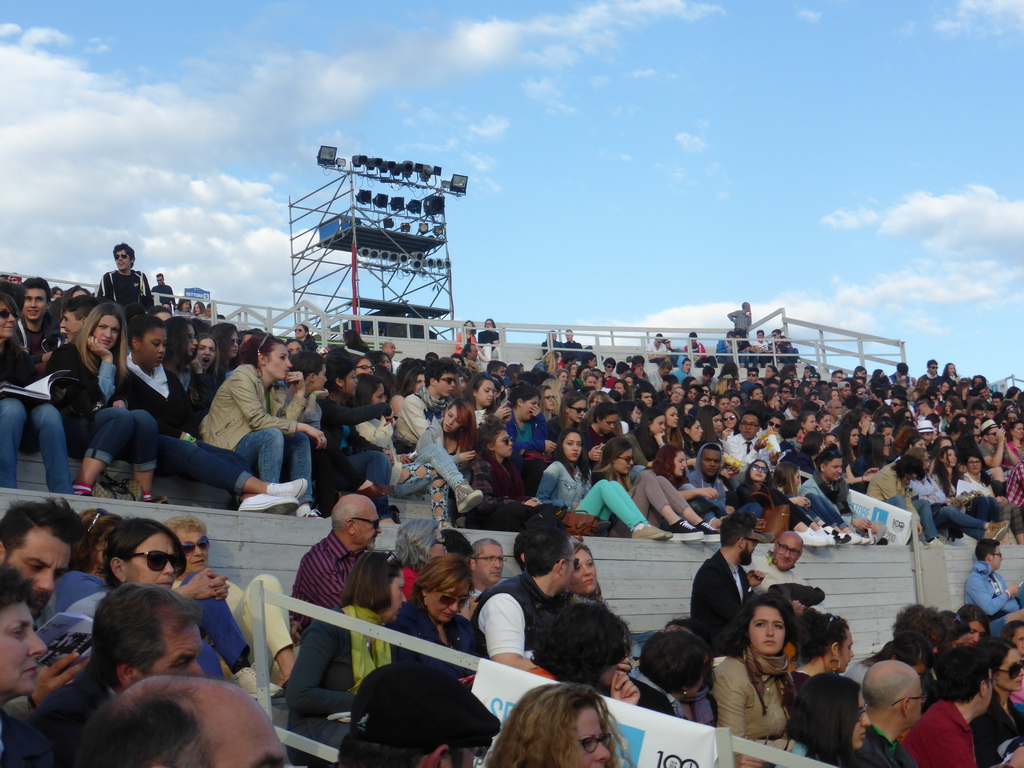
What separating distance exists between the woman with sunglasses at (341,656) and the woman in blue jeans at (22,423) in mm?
2451

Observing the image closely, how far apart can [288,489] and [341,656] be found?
2.77 metres

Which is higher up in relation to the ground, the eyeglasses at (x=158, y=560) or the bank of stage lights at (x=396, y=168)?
the bank of stage lights at (x=396, y=168)

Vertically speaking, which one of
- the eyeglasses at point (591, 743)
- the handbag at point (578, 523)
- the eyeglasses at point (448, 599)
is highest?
the handbag at point (578, 523)

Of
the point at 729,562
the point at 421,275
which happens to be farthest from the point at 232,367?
the point at 421,275

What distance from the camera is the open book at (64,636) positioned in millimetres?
3584

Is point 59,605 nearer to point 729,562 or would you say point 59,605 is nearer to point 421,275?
point 729,562

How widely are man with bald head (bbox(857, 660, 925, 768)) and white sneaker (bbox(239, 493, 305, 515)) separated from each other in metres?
3.80

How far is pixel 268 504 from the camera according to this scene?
7.18 meters

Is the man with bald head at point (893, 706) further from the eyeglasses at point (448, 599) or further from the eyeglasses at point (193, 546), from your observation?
the eyeglasses at point (193, 546)

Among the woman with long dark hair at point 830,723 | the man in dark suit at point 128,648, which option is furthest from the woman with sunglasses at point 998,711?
the man in dark suit at point 128,648

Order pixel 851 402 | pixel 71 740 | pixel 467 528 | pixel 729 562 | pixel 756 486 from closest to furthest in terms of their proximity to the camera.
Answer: pixel 71 740 < pixel 729 562 < pixel 467 528 < pixel 756 486 < pixel 851 402

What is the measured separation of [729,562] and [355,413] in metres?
3.16

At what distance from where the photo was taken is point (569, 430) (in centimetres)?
988

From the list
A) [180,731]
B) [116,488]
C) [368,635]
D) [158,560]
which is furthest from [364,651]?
[180,731]
